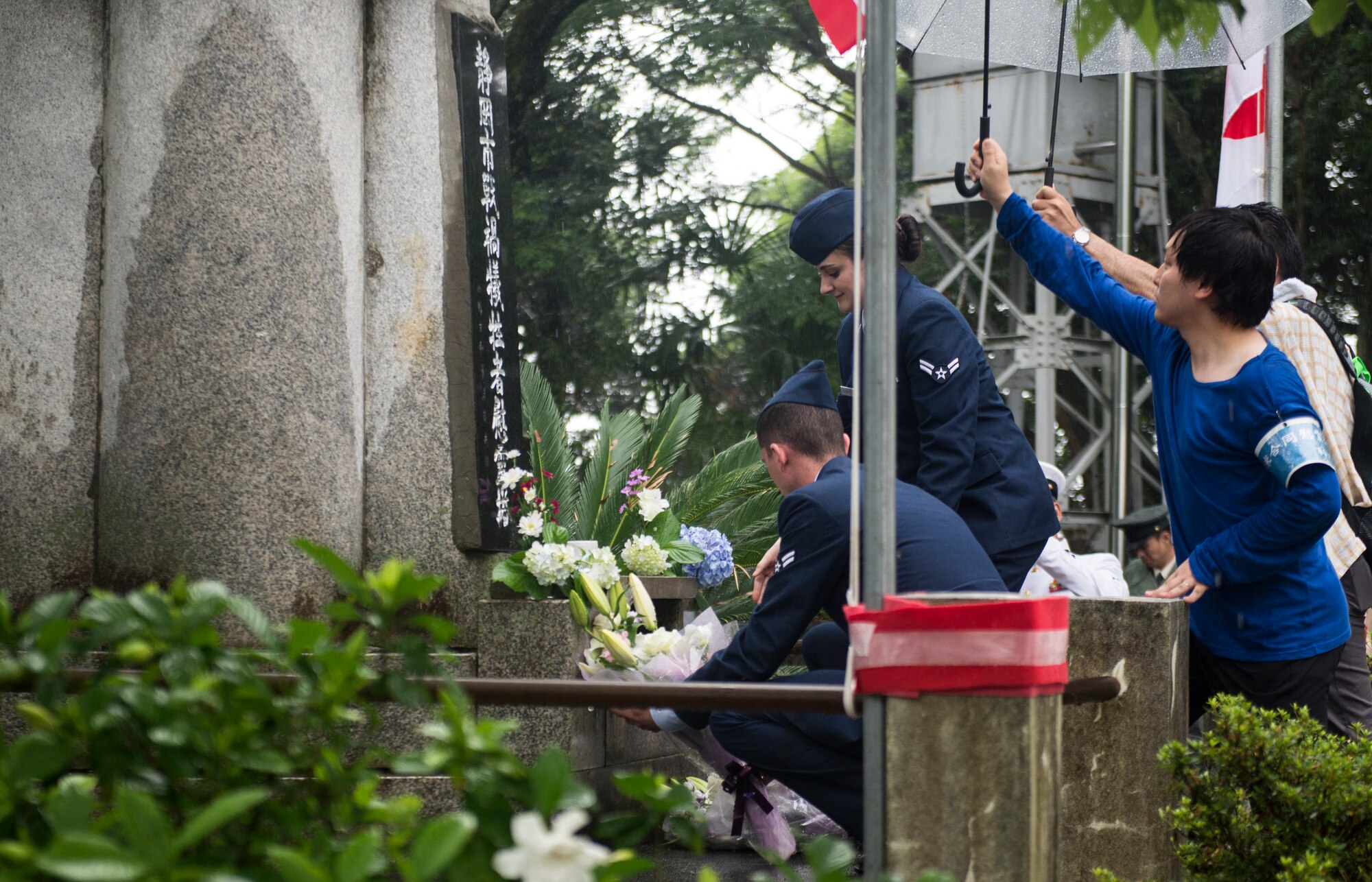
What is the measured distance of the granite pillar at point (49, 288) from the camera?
4535 millimetres

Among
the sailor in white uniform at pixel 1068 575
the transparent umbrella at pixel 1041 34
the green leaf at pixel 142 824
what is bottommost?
the sailor in white uniform at pixel 1068 575

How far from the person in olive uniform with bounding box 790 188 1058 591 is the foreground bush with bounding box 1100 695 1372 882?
49.7 inches

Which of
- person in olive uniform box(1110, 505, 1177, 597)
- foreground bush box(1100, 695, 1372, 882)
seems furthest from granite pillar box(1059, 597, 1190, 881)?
Result: person in olive uniform box(1110, 505, 1177, 597)

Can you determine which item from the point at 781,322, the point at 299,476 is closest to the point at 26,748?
the point at 299,476

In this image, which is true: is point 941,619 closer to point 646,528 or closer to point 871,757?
point 871,757

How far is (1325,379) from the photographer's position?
3781 millimetres

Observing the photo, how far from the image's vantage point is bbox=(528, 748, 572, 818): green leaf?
5.04 feet

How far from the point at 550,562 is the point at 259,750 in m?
3.13

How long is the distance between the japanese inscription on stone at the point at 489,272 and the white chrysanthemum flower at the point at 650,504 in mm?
536

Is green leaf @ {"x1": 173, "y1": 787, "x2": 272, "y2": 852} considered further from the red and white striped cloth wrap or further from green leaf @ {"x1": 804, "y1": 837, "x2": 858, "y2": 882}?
the red and white striped cloth wrap

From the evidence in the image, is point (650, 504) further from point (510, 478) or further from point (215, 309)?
point (215, 309)

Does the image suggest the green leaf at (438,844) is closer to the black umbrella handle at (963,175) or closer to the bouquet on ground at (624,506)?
the black umbrella handle at (963,175)

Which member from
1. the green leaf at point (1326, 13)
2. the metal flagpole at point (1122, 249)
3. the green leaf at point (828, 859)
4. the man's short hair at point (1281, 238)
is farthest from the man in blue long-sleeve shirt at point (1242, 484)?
the metal flagpole at point (1122, 249)

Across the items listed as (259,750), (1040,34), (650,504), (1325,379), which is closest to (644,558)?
(650,504)
